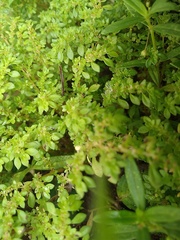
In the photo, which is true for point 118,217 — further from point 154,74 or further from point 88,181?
point 154,74

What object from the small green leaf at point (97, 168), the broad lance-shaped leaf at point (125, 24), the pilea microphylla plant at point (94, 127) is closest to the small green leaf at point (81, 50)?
the pilea microphylla plant at point (94, 127)

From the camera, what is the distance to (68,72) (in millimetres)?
1443

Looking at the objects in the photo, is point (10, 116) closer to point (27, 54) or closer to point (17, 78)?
point (17, 78)

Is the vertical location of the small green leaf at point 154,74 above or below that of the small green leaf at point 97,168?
above

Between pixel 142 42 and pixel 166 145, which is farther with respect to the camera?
pixel 142 42

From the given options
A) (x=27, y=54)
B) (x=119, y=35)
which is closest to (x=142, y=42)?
(x=119, y=35)

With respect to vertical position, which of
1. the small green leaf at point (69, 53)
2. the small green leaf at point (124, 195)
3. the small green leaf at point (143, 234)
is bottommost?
the small green leaf at point (124, 195)

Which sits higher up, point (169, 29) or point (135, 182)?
point (169, 29)

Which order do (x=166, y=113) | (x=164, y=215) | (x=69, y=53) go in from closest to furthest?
(x=164, y=215) < (x=166, y=113) < (x=69, y=53)

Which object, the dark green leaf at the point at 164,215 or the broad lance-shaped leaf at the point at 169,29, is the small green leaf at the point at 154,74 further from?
the dark green leaf at the point at 164,215

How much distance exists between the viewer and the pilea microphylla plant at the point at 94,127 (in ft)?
2.97

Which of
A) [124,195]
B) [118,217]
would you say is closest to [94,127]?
[118,217]

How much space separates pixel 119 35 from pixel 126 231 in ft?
2.36

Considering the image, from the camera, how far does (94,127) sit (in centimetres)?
93
